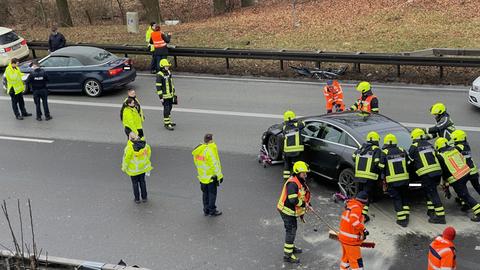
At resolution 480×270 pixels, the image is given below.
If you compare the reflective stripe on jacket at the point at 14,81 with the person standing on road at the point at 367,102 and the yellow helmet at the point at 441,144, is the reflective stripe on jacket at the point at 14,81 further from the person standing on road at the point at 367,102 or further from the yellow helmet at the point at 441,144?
the yellow helmet at the point at 441,144

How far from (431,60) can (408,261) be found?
10.8m

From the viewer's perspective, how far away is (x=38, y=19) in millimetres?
34938

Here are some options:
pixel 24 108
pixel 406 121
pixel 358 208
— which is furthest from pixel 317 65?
pixel 358 208

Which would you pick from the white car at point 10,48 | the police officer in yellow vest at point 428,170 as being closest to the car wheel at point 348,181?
the police officer in yellow vest at point 428,170

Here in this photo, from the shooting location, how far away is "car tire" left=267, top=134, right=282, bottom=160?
12.6 meters

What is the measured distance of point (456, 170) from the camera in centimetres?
994

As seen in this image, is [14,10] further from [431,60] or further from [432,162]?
[432,162]

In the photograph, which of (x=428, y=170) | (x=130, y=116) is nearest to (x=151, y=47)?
(x=130, y=116)

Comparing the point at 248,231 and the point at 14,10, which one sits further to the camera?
the point at 14,10

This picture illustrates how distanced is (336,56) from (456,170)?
32.6 ft

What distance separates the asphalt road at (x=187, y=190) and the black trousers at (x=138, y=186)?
0.21m

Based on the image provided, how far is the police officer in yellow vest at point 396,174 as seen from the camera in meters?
9.91

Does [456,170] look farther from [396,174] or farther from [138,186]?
[138,186]

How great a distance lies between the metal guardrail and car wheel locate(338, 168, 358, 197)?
28.5 ft
